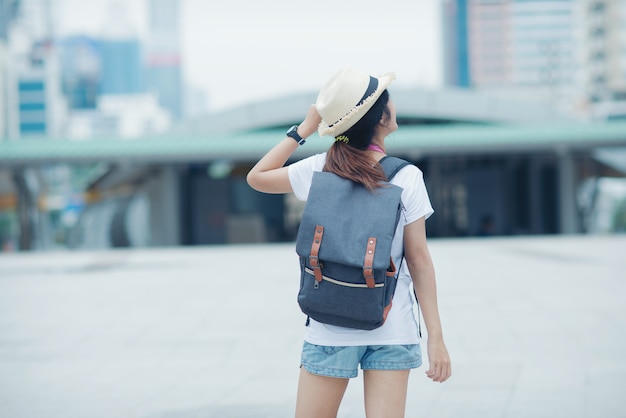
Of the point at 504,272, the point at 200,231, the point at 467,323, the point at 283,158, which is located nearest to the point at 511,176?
the point at 200,231

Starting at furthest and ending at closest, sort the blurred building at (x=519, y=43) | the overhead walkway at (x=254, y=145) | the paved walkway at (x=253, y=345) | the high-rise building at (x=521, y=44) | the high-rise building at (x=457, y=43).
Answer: the high-rise building at (x=457, y=43)
the blurred building at (x=519, y=43)
the high-rise building at (x=521, y=44)
the overhead walkway at (x=254, y=145)
the paved walkway at (x=253, y=345)

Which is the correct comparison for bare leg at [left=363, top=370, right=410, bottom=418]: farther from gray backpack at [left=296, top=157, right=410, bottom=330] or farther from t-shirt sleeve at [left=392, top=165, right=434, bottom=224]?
t-shirt sleeve at [left=392, top=165, right=434, bottom=224]

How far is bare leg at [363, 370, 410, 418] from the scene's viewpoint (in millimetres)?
2398

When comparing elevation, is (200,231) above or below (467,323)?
below

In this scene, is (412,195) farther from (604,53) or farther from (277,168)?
(604,53)

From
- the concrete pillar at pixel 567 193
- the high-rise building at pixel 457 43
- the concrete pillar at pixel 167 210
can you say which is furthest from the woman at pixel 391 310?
the high-rise building at pixel 457 43

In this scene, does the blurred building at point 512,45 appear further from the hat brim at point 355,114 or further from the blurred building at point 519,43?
the hat brim at point 355,114

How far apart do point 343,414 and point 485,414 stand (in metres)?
0.82

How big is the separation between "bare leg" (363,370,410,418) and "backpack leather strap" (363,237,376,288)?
0.35 meters

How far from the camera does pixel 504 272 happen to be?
→ 40.3 feet

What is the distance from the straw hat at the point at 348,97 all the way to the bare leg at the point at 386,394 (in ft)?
2.60

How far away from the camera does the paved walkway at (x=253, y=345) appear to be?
4809 mm

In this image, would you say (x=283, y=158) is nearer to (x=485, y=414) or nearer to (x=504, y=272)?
(x=485, y=414)

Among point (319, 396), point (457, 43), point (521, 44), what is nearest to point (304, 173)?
point (319, 396)
